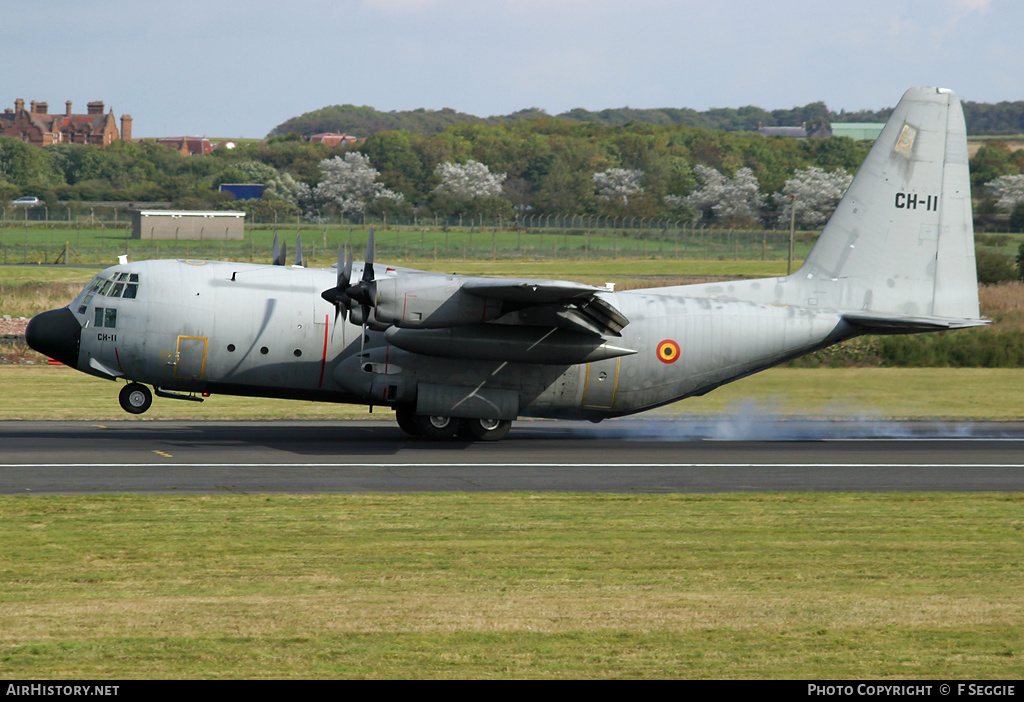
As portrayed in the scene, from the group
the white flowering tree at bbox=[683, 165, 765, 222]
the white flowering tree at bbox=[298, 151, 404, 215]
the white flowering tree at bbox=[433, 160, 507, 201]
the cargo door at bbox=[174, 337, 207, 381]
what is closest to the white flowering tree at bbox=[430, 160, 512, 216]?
the white flowering tree at bbox=[433, 160, 507, 201]

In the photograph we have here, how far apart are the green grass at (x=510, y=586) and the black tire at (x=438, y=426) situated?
594 cm

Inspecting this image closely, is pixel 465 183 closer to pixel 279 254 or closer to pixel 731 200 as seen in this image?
pixel 731 200

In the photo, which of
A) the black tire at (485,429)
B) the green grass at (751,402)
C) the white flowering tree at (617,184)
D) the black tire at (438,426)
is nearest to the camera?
the black tire at (438,426)

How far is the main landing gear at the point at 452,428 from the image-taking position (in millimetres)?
24047

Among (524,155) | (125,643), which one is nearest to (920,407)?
(125,643)

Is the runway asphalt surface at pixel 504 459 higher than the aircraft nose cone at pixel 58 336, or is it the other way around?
the aircraft nose cone at pixel 58 336

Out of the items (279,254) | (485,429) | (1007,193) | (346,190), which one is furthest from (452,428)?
(346,190)

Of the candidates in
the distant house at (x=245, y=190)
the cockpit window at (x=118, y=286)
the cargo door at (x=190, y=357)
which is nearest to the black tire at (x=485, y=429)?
the cargo door at (x=190, y=357)

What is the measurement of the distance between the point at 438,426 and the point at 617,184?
12605 cm

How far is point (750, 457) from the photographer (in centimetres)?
2319

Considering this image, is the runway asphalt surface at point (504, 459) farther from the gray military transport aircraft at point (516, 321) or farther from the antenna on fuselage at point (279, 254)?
the antenna on fuselage at point (279, 254)

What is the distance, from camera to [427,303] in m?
21.1

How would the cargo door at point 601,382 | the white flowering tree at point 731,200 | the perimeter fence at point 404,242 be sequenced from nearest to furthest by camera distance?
1. the cargo door at point 601,382
2. the perimeter fence at point 404,242
3. the white flowering tree at point 731,200

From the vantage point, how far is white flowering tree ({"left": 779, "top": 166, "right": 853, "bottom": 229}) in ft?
407
